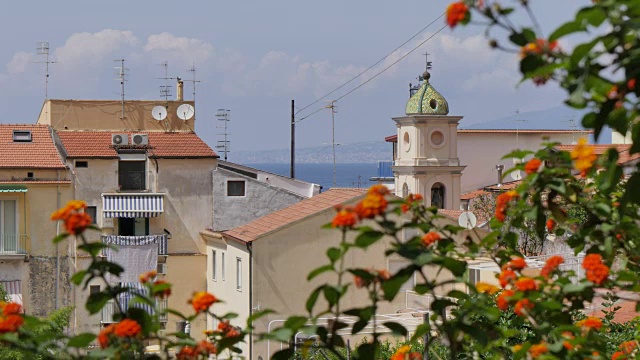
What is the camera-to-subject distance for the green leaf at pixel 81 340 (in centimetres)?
Result: 457

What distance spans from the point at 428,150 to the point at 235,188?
1665 centimetres

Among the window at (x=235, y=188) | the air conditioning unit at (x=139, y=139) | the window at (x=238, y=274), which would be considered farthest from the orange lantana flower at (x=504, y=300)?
the air conditioning unit at (x=139, y=139)

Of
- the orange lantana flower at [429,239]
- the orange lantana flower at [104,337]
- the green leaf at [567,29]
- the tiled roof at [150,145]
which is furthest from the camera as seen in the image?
the tiled roof at [150,145]

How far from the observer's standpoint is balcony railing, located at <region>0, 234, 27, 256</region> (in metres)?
43.0

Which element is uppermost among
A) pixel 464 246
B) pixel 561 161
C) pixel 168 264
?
pixel 561 161

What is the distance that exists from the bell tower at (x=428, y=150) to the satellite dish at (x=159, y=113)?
12.6 metres

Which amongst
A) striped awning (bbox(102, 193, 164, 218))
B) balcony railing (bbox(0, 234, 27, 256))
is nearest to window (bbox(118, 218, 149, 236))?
striped awning (bbox(102, 193, 164, 218))

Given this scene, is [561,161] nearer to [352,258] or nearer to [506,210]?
[506,210]

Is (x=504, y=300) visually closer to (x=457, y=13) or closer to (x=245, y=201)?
(x=457, y=13)

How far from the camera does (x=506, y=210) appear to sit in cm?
586

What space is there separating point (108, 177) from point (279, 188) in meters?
6.02

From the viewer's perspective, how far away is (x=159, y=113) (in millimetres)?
49531

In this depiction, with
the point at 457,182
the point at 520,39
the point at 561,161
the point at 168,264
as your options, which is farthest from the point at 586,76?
the point at 457,182

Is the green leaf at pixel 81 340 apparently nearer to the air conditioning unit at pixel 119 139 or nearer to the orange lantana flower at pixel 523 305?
the orange lantana flower at pixel 523 305
